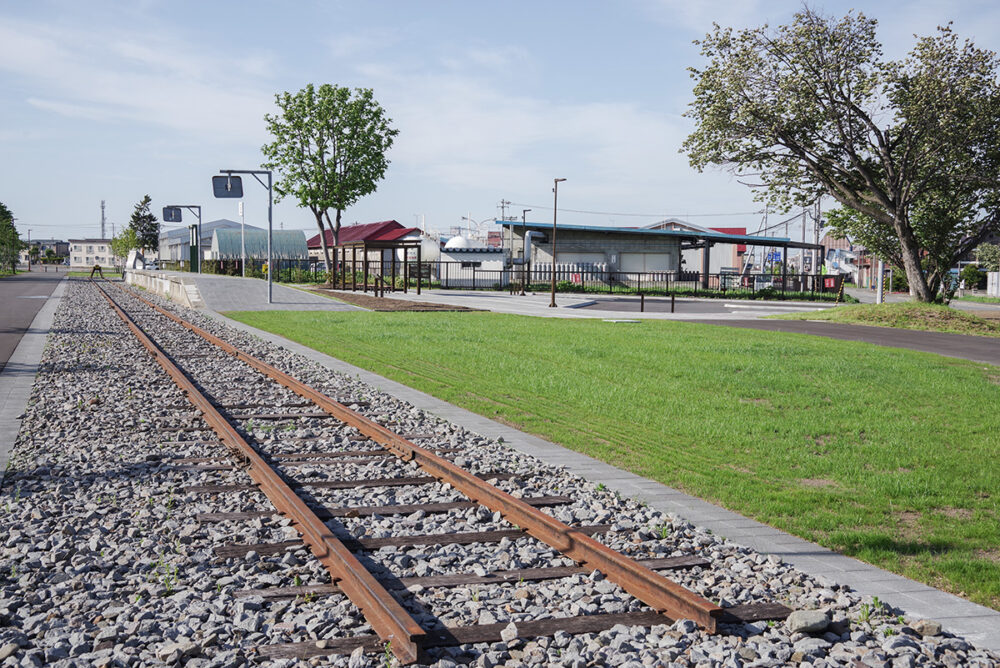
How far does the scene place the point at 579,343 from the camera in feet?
64.4

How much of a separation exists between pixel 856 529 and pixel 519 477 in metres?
2.78

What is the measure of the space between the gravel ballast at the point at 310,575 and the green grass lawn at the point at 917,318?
23.4 m

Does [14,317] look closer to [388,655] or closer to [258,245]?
[388,655]

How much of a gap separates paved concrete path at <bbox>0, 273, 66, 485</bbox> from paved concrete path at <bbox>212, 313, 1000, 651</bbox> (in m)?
4.93

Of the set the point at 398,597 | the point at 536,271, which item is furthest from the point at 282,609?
the point at 536,271

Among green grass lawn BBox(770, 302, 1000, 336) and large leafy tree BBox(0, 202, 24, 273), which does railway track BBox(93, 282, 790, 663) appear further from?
large leafy tree BBox(0, 202, 24, 273)

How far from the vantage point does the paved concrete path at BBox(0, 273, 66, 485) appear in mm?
8977

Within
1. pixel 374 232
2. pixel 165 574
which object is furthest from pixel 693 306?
pixel 374 232

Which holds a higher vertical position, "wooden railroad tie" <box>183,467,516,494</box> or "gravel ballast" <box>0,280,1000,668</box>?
"wooden railroad tie" <box>183,467,516,494</box>

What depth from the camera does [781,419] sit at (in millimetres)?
10398

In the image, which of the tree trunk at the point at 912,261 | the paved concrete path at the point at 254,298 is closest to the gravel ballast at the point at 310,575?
Result: the paved concrete path at the point at 254,298

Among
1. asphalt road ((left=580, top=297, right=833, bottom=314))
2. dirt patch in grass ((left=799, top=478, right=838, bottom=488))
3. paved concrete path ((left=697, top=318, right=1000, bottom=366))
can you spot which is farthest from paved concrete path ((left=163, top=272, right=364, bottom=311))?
dirt patch in grass ((left=799, top=478, right=838, bottom=488))

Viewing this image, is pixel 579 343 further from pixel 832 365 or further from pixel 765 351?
pixel 832 365

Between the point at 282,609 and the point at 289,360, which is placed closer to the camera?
the point at 282,609
